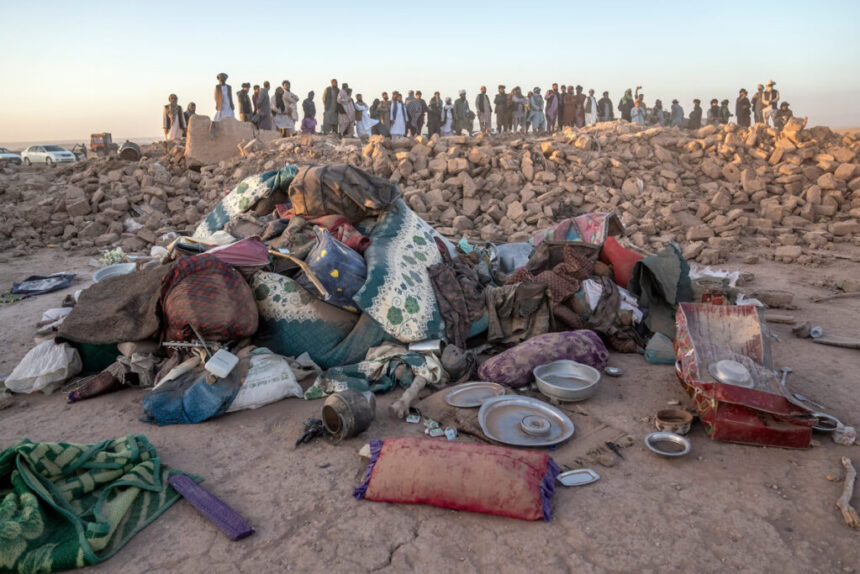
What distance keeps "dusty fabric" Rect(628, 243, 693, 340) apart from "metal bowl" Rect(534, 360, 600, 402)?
1058 mm

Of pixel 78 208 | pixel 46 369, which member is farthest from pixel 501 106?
pixel 46 369

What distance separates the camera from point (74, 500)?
2428 mm

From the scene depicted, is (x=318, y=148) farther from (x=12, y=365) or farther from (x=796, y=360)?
(x=796, y=360)

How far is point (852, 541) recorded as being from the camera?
2102mm

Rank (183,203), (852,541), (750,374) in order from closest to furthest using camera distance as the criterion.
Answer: (852,541) → (750,374) → (183,203)

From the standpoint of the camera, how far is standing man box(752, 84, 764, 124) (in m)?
15.5

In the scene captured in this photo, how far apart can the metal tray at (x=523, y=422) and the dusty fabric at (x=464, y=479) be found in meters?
0.36

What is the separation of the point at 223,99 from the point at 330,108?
2535 millimetres

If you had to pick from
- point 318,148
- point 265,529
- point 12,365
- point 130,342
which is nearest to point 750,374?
point 265,529

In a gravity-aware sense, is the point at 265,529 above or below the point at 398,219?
below

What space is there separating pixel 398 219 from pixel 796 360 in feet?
10.8

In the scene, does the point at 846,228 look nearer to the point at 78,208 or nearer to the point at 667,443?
the point at 667,443

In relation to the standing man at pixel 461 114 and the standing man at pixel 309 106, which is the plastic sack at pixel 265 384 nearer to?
the standing man at pixel 309 106

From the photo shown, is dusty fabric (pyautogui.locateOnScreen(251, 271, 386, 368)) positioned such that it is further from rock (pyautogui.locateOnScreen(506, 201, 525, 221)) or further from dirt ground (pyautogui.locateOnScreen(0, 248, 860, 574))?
rock (pyautogui.locateOnScreen(506, 201, 525, 221))
